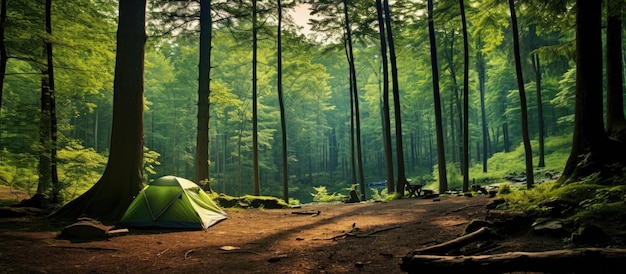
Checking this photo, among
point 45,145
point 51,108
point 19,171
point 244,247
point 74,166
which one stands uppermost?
point 51,108

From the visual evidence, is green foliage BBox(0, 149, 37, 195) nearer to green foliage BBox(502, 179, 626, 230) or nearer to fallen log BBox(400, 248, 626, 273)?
fallen log BBox(400, 248, 626, 273)

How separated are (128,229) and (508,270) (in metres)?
7.26

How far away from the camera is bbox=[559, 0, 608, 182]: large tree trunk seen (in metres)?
7.59

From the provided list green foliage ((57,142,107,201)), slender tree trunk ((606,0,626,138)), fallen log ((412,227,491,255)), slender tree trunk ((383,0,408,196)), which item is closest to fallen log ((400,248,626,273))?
fallen log ((412,227,491,255))

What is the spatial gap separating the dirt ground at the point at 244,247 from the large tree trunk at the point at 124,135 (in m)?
1.04

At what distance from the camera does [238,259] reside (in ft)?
16.8

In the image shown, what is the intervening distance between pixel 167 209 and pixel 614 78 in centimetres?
1207

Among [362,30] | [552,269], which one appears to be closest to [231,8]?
[362,30]

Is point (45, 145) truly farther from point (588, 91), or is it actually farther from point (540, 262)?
point (588, 91)

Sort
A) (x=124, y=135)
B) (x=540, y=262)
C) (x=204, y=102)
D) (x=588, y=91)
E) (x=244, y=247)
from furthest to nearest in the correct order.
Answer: (x=204, y=102)
(x=124, y=135)
(x=588, y=91)
(x=244, y=247)
(x=540, y=262)

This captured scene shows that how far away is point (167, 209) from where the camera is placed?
8016 mm

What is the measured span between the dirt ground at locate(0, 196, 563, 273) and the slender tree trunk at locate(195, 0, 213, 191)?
5832mm

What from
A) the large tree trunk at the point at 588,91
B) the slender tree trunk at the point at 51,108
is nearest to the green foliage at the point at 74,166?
the slender tree trunk at the point at 51,108

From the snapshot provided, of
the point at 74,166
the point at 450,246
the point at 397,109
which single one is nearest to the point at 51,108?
the point at 74,166
